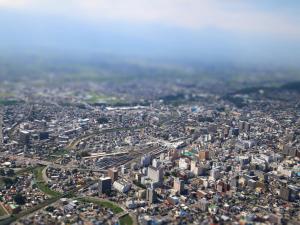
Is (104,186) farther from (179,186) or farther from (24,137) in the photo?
(24,137)

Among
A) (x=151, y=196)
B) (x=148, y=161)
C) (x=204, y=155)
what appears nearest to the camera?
(x=151, y=196)

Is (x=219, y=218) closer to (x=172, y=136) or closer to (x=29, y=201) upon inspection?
(x=29, y=201)

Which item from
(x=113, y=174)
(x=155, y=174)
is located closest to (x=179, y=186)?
(x=155, y=174)

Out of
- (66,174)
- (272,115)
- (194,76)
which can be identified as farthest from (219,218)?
A: (194,76)

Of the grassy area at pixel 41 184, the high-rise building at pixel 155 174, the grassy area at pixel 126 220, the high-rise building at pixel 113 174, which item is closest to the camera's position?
the grassy area at pixel 126 220

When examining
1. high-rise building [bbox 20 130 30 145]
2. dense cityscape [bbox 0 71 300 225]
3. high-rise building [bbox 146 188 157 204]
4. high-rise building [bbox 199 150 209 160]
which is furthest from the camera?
high-rise building [bbox 20 130 30 145]

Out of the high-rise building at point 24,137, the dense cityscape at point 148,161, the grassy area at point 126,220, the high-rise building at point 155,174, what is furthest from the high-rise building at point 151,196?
the high-rise building at point 24,137

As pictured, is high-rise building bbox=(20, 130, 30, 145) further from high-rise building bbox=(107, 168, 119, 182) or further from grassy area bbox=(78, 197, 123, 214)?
grassy area bbox=(78, 197, 123, 214)

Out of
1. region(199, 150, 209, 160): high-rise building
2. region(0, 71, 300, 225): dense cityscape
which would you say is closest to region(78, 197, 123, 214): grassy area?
region(0, 71, 300, 225): dense cityscape

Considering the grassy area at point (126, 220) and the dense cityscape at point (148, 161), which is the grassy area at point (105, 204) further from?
the grassy area at point (126, 220)
